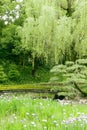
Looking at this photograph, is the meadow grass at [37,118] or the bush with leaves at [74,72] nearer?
the meadow grass at [37,118]

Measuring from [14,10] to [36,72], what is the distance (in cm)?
636

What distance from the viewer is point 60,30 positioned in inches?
661

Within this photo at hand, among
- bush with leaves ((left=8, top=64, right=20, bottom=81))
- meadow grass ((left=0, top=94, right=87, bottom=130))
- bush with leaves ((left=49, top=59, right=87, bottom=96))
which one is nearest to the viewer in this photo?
meadow grass ((left=0, top=94, right=87, bottom=130))

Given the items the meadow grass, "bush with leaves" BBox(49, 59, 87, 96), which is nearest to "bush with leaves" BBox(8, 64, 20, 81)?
"bush with leaves" BBox(49, 59, 87, 96)

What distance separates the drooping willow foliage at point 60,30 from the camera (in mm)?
17000

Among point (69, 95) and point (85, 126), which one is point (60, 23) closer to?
point (69, 95)

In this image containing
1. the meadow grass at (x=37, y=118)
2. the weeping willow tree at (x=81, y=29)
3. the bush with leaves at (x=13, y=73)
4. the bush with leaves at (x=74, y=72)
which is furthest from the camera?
the bush with leaves at (x=13, y=73)

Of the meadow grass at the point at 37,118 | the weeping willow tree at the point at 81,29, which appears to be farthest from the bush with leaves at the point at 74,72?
the meadow grass at the point at 37,118

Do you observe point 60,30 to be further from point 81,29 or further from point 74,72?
point 74,72

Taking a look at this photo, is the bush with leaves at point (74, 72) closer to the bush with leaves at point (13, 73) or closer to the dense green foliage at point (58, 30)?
the dense green foliage at point (58, 30)

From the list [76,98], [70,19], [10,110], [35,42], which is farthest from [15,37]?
[10,110]

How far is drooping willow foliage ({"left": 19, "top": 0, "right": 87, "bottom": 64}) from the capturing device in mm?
17000

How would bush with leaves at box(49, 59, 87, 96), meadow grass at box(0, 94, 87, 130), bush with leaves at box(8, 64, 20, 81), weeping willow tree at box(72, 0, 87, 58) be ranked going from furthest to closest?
bush with leaves at box(8, 64, 20, 81) → weeping willow tree at box(72, 0, 87, 58) → bush with leaves at box(49, 59, 87, 96) → meadow grass at box(0, 94, 87, 130)

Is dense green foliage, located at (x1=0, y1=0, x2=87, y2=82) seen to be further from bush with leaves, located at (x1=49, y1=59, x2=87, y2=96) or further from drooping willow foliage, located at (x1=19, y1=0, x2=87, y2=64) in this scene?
bush with leaves, located at (x1=49, y1=59, x2=87, y2=96)
